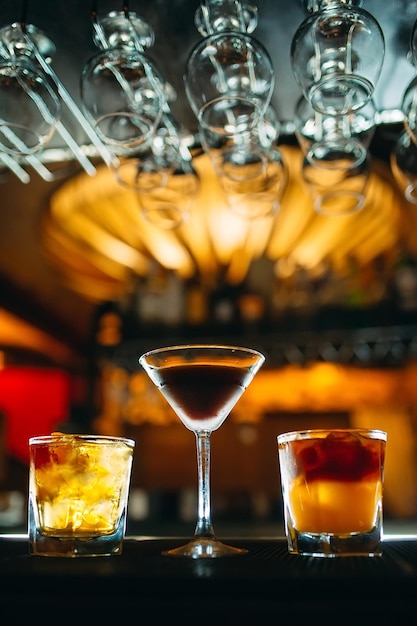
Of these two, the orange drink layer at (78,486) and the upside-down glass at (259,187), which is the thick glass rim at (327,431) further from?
the upside-down glass at (259,187)

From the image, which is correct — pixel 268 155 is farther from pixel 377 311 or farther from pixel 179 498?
pixel 179 498

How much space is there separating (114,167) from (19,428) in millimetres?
4196

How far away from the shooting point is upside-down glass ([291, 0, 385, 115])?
2.90 ft

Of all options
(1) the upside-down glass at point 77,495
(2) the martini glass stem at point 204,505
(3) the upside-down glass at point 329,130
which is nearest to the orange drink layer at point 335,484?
(2) the martini glass stem at point 204,505

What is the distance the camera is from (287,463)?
2.53 ft

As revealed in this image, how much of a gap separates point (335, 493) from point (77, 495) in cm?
31

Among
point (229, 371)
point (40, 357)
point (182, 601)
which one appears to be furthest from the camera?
point (40, 357)

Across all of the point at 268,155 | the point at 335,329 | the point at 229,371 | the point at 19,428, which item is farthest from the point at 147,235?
the point at 19,428

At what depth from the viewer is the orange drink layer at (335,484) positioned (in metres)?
0.72

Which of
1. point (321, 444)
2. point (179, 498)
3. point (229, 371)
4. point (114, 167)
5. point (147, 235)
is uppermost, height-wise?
point (147, 235)

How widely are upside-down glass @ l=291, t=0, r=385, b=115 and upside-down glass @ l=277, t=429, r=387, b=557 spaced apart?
486 mm

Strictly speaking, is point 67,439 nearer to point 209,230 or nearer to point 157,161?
point 157,161

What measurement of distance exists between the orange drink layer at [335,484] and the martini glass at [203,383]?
0.12m

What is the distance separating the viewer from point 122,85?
1.01 metres
